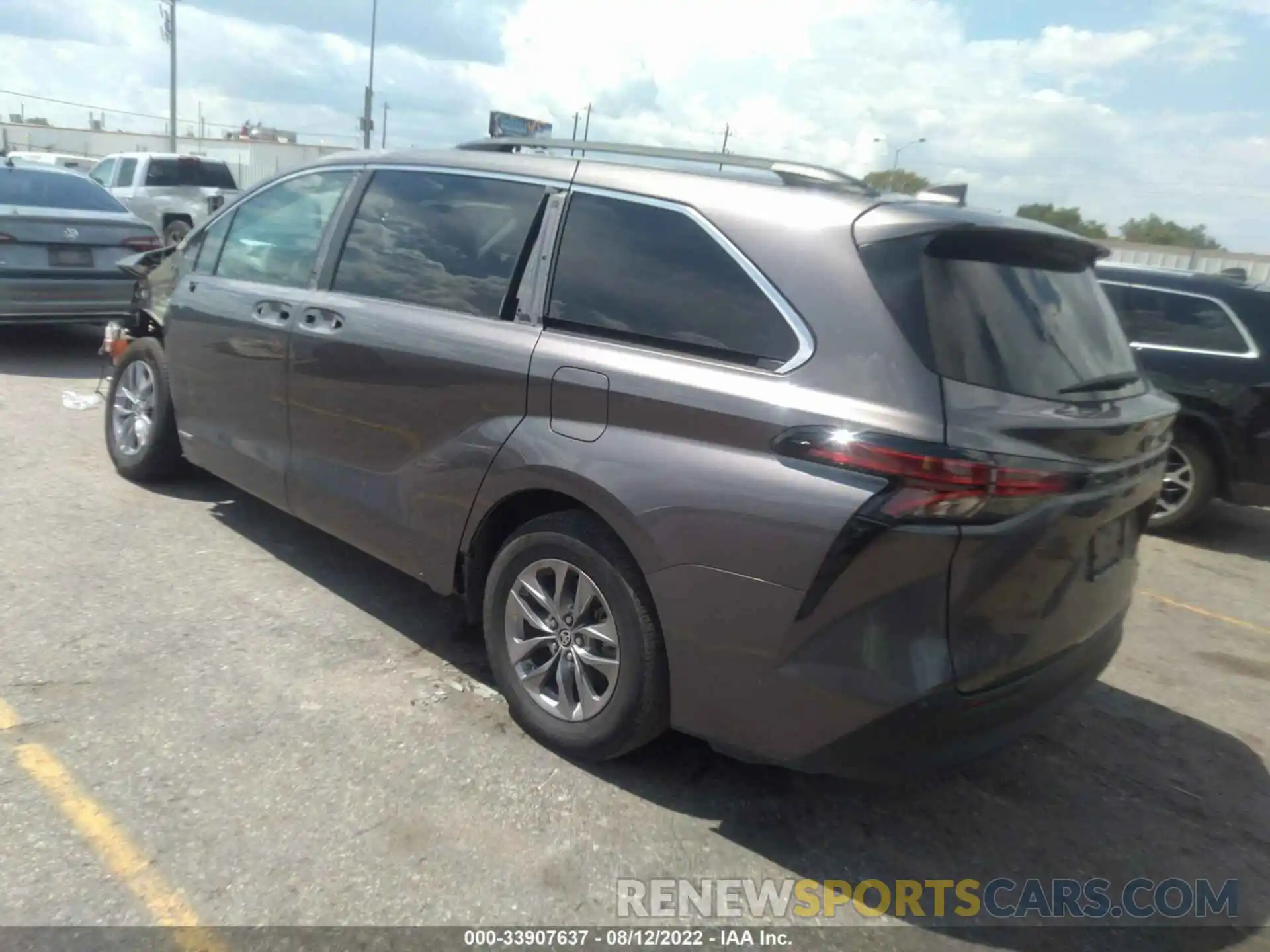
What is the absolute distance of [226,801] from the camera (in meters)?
3.01

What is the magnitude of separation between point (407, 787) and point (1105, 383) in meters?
2.43

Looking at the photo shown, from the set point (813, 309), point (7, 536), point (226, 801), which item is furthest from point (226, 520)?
point (813, 309)

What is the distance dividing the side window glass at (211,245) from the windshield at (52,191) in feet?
16.1

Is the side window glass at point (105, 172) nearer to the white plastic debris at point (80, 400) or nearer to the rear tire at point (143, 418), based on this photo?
the white plastic debris at point (80, 400)

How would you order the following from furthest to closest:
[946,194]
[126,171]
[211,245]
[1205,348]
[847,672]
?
[126,171]
[1205,348]
[211,245]
[946,194]
[847,672]

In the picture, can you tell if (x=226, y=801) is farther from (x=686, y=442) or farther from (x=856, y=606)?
(x=856, y=606)

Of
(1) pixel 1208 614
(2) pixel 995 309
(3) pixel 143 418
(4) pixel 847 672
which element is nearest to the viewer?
(4) pixel 847 672

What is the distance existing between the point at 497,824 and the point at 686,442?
123cm

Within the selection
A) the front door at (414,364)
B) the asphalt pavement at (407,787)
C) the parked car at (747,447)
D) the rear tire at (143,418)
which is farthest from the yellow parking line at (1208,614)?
the rear tire at (143,418)

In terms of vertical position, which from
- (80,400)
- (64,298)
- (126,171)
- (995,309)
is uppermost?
(995,309)

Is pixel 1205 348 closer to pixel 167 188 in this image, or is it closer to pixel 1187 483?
pixel 1187 483

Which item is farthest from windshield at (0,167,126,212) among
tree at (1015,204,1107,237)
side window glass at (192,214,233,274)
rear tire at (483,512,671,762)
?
tree at (1015,204,1107,237)

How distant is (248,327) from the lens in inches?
180

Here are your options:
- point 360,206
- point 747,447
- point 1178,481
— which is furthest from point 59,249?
point 1178,481
